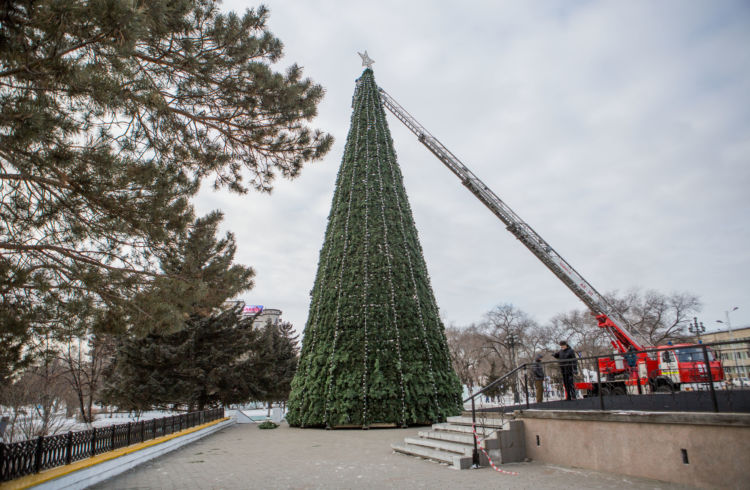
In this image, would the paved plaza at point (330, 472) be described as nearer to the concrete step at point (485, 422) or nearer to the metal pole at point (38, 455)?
the concrete step at point (485, 422)

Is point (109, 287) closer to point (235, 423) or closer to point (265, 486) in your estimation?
point (265, 486)

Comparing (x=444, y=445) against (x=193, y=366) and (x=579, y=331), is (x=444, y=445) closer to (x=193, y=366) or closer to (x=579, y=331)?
(x=193, y=366)

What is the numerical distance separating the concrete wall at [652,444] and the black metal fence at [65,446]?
831 cm

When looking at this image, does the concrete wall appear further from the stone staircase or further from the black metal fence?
the black metal fence

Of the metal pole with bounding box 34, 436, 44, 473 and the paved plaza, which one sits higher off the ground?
the metal pole with bounding box 34, 436, 44, 473

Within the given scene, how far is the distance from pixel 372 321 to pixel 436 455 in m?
5.45

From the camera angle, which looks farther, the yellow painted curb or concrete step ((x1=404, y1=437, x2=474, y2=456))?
concrete step ((x1=404, y1=437, x2=474, y2=456))

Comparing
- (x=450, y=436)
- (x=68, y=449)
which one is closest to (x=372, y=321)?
(x=450, y=436)

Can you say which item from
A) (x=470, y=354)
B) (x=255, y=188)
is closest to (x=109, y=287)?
(x=255, y=188)

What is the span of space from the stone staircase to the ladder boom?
361 inches

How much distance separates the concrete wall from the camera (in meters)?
5.01

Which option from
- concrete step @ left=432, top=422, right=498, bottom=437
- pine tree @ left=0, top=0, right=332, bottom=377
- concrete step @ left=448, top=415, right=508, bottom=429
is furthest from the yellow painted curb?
concrete step @ left=448, top=415, right=508, bottom=429

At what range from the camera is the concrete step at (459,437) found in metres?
7.64

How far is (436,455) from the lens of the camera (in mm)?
8086
